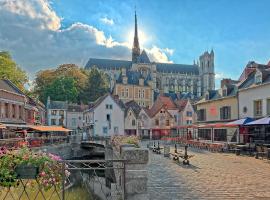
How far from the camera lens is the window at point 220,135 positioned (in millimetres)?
34062

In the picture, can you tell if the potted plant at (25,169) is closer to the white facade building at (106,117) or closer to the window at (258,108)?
the window at (258,108)

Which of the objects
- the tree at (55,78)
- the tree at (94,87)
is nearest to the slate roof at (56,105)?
the tree at (55,78)

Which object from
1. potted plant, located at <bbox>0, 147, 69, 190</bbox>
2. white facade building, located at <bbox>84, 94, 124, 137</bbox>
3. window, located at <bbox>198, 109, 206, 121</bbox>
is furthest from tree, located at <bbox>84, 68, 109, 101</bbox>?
potted plant, located at <bbox>0, 147, 69, 190</bbox>

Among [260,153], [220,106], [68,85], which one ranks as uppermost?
[68,85]

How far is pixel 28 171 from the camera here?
5496 mm

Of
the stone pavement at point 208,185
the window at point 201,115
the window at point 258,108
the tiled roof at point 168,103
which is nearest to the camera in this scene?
the stone pavement at point 208,185

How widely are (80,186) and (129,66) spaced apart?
118m

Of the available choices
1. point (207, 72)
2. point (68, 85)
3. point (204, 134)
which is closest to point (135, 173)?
point (204, 134)

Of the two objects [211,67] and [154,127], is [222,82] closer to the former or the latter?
[154,127]

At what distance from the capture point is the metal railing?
592cm

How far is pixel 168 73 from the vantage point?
142875 millimetres

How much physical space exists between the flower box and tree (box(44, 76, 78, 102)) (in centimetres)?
6762

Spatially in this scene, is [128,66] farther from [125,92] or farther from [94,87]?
[94,87]

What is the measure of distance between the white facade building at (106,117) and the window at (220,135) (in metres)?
29.4
